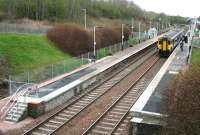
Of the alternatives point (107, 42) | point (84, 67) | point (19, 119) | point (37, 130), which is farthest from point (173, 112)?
point (107, 42)

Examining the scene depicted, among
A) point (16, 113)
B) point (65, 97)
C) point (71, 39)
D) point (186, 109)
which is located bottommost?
point (16, 113)

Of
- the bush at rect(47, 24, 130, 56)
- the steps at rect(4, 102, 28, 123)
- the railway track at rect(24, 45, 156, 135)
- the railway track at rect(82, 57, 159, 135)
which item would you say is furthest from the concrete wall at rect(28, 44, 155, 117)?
the bush at rect(47, 24, 130, 56)

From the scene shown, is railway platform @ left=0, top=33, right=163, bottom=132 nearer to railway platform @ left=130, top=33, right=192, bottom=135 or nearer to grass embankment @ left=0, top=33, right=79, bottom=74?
grass embankment @ left=0, top=33, right=79, bottom=74

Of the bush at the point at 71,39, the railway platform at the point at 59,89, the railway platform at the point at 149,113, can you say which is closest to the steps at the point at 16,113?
the railway platform at the point at 59,89

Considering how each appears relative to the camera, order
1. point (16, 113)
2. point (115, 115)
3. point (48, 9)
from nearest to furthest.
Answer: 1. point (16, 113)
2. point (115, 115)
3. point (48, 9)

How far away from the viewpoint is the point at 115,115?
21.8 metres

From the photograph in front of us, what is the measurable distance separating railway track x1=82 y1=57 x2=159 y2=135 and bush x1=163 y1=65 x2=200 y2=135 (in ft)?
17.3

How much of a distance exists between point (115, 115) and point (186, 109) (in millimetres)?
8987

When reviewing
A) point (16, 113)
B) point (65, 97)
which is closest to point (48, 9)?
point (65, 97)

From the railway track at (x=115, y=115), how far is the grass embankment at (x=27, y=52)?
906 centimetres

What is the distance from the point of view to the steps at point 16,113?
814 inches

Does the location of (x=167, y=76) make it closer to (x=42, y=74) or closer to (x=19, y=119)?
(x=42, y=74)

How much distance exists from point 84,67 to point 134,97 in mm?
10691

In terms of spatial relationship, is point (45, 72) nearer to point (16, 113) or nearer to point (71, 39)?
point (16, 113)
